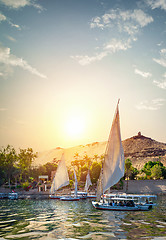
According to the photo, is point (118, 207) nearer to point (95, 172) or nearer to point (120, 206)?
point (120, 206)

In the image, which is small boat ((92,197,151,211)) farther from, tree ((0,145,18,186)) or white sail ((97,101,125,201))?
tree ((0,145,18,186))

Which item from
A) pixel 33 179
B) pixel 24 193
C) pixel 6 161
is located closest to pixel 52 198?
pixel 24 193

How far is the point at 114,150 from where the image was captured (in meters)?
34.1

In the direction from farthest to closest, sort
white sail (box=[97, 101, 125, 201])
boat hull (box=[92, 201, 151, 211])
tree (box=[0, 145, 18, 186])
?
tree (box=[0, 145, 18, 186])
boat hull (box=[92, 201, 151, 211])
white sail (box=[97, 101, 125, 201])

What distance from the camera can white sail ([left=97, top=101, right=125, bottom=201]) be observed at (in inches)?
1328

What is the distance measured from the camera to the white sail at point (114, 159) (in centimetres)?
3372

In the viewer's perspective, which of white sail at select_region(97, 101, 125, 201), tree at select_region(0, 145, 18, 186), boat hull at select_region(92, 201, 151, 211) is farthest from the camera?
tree at select_region(0, 145, 18, 186)

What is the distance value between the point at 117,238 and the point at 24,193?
65297 mm

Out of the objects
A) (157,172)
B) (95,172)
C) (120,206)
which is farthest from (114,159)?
(157,172)

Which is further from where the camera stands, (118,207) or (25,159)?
(25,159)

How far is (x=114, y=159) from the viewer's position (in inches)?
1332

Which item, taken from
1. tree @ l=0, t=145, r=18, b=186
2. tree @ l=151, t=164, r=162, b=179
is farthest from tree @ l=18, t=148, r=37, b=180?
tree @ l=151, t=164, r=162, b=179

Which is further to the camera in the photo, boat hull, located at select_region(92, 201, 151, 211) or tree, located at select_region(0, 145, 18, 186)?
tree, located at select_region(0, 145, 18, 186)

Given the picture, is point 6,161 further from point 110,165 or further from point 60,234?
point 60,234
